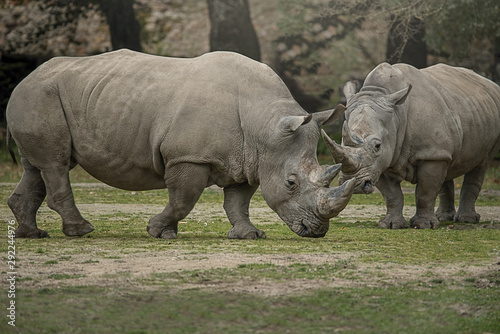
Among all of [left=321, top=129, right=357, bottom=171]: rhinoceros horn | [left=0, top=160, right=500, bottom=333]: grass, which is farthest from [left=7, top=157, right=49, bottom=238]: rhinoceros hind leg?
[left=321, top=129, right=357, bottom=171]: rhinoceros horn

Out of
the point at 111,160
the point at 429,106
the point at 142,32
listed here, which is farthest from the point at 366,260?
the point at 142,32

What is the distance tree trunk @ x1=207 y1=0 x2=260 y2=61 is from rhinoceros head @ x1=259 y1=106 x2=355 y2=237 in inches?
529

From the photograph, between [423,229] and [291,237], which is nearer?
[291,237]

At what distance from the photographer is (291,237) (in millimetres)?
9328

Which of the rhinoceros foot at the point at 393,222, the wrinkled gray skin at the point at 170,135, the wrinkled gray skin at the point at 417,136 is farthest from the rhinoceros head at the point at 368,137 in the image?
the wrinkled gray skin at the point at 170,135

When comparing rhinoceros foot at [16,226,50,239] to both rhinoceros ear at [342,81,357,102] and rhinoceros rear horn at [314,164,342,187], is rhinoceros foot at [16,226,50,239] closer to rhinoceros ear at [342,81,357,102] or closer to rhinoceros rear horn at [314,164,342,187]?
rhinoceros rear horn at [314,164,342,187]

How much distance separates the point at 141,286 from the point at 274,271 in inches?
45.3

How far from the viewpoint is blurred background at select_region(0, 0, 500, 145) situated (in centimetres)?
2130

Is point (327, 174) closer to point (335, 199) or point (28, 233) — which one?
point (335, 199)

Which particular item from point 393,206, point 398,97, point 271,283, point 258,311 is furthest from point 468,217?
point 258,311

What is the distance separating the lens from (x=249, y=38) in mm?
22078

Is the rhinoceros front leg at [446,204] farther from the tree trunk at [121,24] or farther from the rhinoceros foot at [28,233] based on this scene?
the tree trunk at [121,24]

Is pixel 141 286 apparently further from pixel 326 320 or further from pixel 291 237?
pixel 291 237

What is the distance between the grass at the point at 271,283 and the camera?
5227 mm
